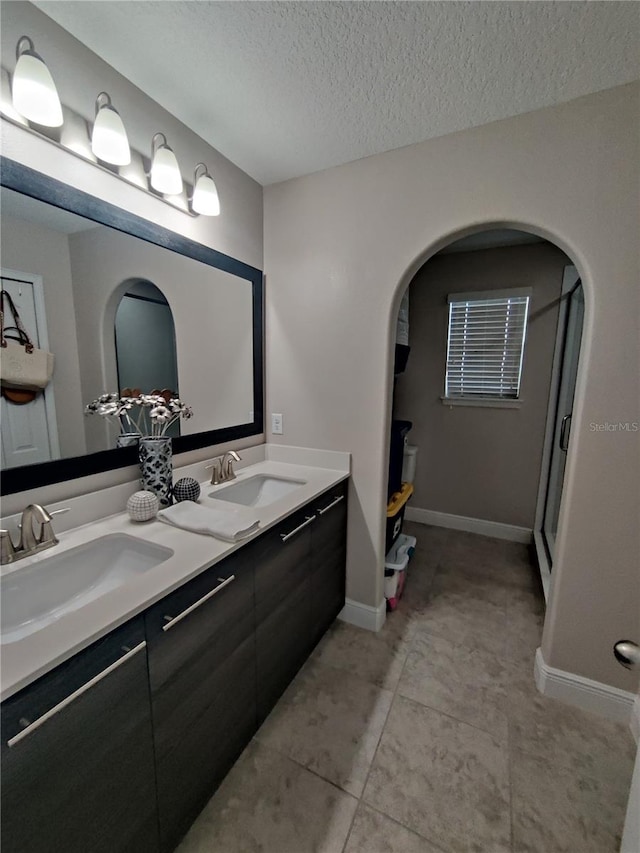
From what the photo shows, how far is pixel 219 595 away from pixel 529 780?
4.35 ft

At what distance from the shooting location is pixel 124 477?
138cm

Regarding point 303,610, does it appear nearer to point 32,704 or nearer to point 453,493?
point 32,704

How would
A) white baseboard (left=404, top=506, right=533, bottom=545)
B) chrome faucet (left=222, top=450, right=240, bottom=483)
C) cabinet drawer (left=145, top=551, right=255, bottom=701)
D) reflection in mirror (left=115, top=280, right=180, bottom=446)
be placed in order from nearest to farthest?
cabinet drawer (left=145, top=551, right=255, bottom=701) < reflection in mirror (left=115, top=280, right=180, bottom=446) < chrome faucet (left=222, top=450, right=240, bottom=483) < white baseboard (left=404, top=506, right=533, bottom=545)

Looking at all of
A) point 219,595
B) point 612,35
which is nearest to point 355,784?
point 219,595

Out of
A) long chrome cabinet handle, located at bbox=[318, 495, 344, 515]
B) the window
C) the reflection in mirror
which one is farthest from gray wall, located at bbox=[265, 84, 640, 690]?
the window

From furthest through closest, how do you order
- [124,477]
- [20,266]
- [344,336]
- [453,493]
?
[453,493] → [344,336] → [124,477] → [20,266]

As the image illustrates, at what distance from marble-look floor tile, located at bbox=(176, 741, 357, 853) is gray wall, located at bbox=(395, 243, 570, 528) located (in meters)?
2.39

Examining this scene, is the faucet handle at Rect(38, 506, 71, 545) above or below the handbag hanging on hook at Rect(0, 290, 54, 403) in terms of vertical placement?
below

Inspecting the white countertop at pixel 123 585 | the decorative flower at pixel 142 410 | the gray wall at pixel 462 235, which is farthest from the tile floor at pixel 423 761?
the decorative flower at pixel 142 410

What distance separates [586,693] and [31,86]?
2.97 meters

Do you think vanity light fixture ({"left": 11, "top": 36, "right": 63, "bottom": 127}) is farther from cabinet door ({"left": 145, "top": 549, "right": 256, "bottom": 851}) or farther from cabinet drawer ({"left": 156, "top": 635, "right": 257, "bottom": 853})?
cabinet drawer ({"left": 156, "top": 635, "right": 257, "bottom": 853})

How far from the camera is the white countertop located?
2.19 feet

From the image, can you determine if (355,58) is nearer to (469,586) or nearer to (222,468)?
(222,468)

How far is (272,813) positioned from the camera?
1150mm
